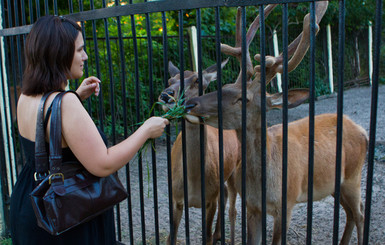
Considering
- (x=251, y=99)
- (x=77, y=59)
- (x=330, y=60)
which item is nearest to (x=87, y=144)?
(x=77, y=59)

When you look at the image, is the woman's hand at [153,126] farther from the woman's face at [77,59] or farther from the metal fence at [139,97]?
the woman's face at [77,59]

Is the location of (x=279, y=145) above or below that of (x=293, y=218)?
above

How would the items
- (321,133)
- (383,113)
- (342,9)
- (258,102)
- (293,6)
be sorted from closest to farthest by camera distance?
(342,9), (258,102), (321,133), (383,113), (293,6)

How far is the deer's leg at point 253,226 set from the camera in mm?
3427

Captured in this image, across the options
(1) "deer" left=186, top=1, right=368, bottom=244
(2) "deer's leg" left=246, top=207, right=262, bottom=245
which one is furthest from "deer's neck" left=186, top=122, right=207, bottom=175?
(2) "deer's leg" left=246, top=207, right=262, bottom=245

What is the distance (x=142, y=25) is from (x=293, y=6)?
6.14 metres

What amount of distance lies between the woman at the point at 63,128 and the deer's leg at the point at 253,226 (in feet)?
5.22

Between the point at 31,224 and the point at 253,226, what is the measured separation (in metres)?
2.06

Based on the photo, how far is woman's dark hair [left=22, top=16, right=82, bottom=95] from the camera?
1.97 metres

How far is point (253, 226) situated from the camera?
3520 millimetres

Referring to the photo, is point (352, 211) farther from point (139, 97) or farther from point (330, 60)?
point (330, 60)

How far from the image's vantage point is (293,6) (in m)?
13.8

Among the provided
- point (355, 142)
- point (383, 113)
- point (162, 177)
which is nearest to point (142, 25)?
point (162, 177)

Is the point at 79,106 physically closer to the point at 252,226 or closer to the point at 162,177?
the point at 252,226
